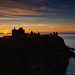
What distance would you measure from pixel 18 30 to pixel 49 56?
2451 centimetres

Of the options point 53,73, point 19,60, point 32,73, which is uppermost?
point 19,60

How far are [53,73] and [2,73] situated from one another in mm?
25323

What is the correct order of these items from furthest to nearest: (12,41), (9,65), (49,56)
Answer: (49,56)
(12,41)
(9,65)

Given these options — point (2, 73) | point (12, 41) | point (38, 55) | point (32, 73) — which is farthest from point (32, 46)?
point (2, 73)

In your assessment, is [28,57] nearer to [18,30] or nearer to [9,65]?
[9,65]

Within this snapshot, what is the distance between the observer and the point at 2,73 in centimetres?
3195

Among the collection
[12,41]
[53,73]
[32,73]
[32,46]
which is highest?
[12,41]

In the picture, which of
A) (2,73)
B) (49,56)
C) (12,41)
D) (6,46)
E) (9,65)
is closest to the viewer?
(2,73)

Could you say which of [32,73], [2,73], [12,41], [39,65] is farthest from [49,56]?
[2,73]

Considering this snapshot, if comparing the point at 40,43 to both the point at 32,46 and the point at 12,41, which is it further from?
the point at 12,41

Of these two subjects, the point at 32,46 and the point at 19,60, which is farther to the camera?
the point at 32,46

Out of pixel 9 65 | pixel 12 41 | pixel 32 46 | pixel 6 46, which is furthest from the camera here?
pixel 32 46

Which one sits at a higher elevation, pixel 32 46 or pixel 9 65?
pixel 32 46

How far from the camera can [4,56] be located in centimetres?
3766
